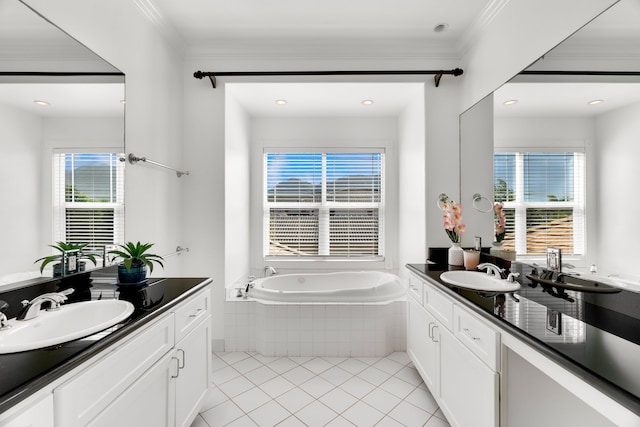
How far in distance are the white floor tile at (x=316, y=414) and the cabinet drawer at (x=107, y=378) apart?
39.5 inches

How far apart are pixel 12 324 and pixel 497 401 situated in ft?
6.00

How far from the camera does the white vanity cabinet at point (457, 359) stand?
123cm

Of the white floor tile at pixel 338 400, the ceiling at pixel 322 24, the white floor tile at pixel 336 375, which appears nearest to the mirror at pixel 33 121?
the ceiling at pixel 322 24

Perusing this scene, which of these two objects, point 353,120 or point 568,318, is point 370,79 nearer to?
point 353,120

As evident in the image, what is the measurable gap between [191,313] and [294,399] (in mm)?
968

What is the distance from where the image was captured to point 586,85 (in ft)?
4.66

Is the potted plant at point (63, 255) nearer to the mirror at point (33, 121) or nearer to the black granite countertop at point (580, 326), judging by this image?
the mirror at point (33, 121)

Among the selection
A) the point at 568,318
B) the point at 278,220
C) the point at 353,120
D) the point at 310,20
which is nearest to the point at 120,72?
the point at 310,20

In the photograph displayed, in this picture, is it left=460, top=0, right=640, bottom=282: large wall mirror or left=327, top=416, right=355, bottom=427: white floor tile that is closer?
left=460, top=0, right=640, bottom=282: large wall mirror

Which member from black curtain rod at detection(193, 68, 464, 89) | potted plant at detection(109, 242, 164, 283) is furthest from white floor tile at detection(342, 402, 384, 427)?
black curtain rod at detection(193, 68, 464, 89)

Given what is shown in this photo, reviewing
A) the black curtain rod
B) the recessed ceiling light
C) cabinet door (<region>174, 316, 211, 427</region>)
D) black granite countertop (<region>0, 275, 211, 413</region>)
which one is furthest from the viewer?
the black curtain rod

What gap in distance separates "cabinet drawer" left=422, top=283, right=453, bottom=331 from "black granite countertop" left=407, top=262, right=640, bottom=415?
0.25 ft

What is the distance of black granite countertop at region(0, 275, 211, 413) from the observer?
71 centimetres

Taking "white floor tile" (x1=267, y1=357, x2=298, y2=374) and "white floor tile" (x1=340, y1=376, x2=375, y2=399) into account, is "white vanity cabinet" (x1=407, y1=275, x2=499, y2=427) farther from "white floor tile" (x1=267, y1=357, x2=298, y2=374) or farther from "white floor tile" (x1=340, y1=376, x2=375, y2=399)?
"white floor tile" (x1=267, y1=357, x2=298, y2=374)
